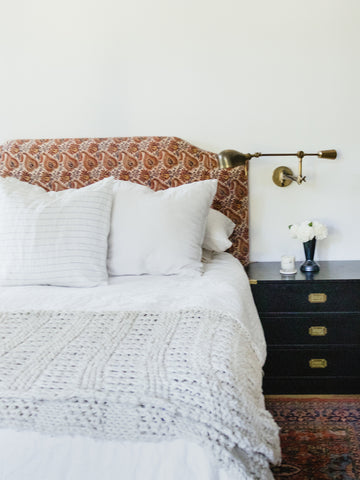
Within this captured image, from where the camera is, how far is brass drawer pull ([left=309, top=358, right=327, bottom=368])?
2.23 meters

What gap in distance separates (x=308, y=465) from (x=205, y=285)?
2.43 ft

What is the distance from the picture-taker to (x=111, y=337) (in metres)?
1.24

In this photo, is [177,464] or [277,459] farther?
[277,459]

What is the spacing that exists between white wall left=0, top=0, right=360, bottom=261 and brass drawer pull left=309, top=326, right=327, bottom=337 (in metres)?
0.51

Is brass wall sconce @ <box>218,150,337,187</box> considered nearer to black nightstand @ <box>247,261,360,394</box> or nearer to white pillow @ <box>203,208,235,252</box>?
white pillow @ <box>203,208,235,252</box>

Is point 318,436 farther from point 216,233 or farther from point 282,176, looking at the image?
point 282,176

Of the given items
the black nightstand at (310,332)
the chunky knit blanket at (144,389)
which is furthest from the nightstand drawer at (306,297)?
the chunky knit blanket at (144,389)

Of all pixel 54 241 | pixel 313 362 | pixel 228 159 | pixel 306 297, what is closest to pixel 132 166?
pixel 228 159

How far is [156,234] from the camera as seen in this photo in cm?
204

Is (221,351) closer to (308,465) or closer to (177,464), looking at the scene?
(177,464)

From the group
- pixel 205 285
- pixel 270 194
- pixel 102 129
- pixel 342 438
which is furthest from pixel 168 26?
pixel 342 438

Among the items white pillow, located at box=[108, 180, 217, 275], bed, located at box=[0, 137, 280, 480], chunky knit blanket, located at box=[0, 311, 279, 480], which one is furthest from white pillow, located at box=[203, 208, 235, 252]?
chunky knit blanket, located at box=[0, 311, 279, 480]

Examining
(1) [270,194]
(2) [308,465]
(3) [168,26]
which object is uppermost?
(3) [168,26]

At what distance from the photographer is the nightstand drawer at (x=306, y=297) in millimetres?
2189
